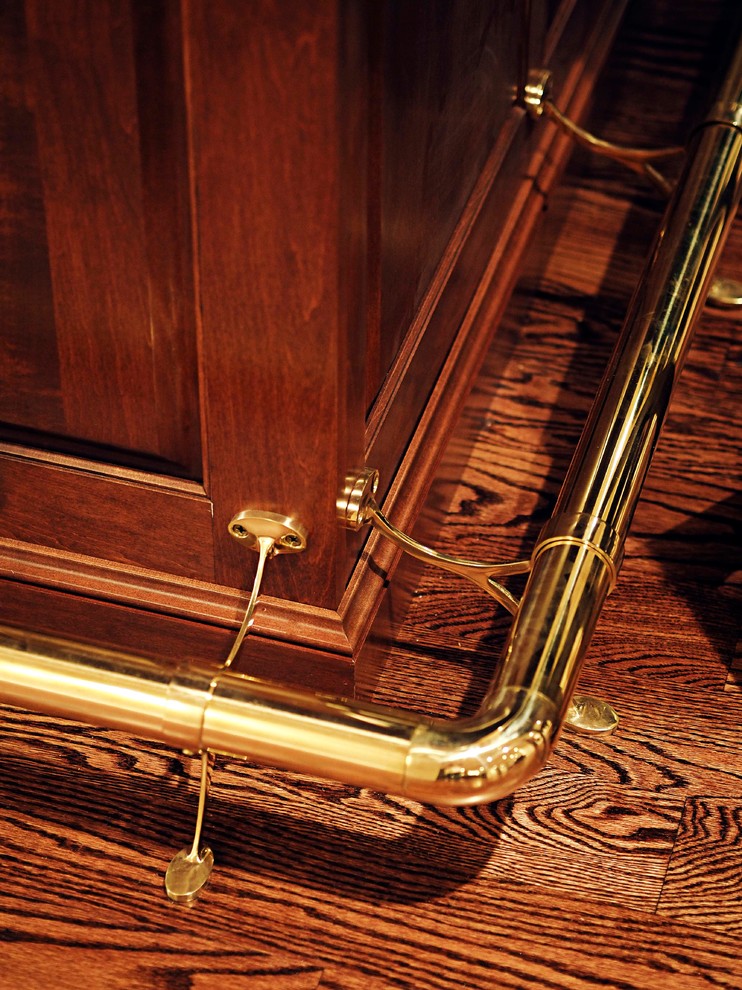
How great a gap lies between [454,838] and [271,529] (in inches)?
8.9

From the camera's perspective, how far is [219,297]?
24.7 inches

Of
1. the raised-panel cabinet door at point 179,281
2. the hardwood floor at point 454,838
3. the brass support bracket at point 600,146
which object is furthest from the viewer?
the brass support bracket at point 600,146

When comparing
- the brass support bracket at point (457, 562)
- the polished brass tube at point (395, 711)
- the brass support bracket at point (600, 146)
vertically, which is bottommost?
the polished brass tube at point (395, 711)

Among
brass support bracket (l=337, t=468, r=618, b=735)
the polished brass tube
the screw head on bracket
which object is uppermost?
brass support bracket (l=337, t=468, r=618, b=735)

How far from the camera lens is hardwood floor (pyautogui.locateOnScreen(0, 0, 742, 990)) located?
674 mm

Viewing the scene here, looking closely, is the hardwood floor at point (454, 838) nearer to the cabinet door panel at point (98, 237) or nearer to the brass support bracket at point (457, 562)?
the brass support bracket at point (457, 562)

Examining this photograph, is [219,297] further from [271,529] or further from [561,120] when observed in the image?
[561,120]

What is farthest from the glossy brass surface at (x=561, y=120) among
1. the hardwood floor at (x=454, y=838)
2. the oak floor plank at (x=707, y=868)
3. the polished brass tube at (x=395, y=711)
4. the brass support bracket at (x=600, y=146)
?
the oak floor plank at (x=707, y=868)

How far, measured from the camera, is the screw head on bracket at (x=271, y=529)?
0.71 metres

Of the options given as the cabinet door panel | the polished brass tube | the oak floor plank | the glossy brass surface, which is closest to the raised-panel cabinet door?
the cabinet door panel

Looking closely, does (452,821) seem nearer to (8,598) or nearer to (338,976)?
(338,976)

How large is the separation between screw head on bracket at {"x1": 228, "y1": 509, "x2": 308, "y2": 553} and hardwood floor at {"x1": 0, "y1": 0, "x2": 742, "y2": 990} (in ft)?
0.53

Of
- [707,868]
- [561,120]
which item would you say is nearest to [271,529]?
[707,868]

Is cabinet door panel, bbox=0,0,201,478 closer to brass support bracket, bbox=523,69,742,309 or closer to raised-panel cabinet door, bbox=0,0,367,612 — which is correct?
raised-panel cabinet door, bbox=0,0,367,612
